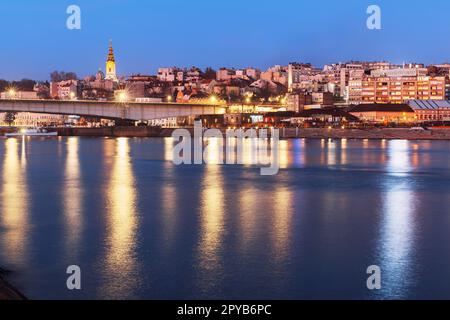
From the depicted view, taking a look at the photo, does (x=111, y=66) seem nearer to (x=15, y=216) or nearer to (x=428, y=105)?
(x=428, y=105)

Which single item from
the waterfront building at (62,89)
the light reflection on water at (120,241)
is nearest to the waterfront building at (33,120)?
the waterfront building at (62,89)

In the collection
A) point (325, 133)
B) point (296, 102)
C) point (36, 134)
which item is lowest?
point (36, 134)

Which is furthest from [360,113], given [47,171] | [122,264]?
[122,264]

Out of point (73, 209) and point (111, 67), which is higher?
point (111, 67)

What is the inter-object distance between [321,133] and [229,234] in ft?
161

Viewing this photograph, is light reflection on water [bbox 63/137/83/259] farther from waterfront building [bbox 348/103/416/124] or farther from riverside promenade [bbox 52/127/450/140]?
waterfront building [bbox 348/103/416/124]

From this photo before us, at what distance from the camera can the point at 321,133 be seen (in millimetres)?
58969

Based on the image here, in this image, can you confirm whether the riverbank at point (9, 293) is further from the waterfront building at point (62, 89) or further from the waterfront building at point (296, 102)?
the waterfront building at point (62, 89)

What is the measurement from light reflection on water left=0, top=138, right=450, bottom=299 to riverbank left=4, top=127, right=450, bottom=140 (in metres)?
38.0

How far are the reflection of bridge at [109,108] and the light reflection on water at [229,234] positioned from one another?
105ft

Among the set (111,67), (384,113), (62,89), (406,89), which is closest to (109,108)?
(384,113)

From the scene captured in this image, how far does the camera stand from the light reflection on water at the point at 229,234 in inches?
302

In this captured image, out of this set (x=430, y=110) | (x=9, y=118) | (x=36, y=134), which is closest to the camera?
(x=36, y=134)

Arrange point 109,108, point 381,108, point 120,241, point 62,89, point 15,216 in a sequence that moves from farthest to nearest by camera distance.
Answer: point 62,89
point 381,108
point 109,108
point 15,216
point 120,241
